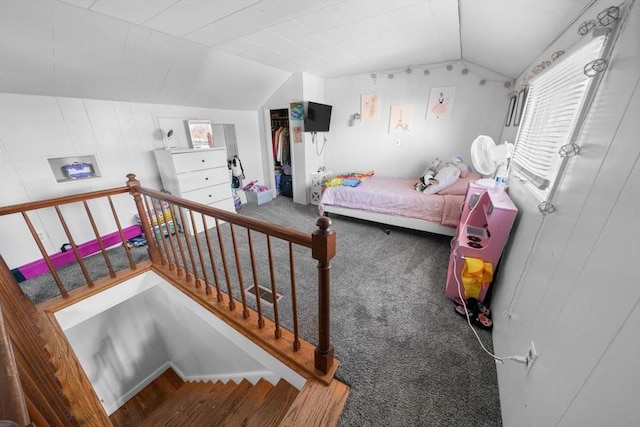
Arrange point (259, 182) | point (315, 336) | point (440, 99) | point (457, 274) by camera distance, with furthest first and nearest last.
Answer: point (259, 182)
point (440, 99)
point (457, 274)
point (315, 336)

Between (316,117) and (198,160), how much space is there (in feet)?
6.25

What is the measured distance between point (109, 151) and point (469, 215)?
3.92 m

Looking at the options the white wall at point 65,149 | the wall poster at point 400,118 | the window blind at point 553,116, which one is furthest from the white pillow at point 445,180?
the white wall at point 65,149

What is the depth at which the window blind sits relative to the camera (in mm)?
1105

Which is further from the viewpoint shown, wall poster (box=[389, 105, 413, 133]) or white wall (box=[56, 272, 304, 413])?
wall poster (box=[389, 105, 413, 133])

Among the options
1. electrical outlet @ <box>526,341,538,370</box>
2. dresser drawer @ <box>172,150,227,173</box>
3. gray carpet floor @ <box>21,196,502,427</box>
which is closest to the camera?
electrical outlet @ <box>526,341,538,370</box>

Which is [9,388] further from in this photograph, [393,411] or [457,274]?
[457,274]

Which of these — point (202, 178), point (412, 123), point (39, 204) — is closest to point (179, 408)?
point (39, 204)

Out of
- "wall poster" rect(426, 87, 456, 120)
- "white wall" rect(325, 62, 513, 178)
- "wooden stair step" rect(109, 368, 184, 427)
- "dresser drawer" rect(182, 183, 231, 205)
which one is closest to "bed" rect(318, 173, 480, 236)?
"white wall" rect(325, 62, 513, 178)

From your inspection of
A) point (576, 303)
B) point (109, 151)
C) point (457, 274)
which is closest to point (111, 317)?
point (109, 151)

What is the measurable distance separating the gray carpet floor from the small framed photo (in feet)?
5.55

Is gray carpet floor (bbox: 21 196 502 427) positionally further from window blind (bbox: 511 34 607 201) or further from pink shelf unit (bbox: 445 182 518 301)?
window blind (bbox: 511 34 607 201)

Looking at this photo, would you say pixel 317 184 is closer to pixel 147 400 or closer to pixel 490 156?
pixel 490 156

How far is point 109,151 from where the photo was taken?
270 centimetres
